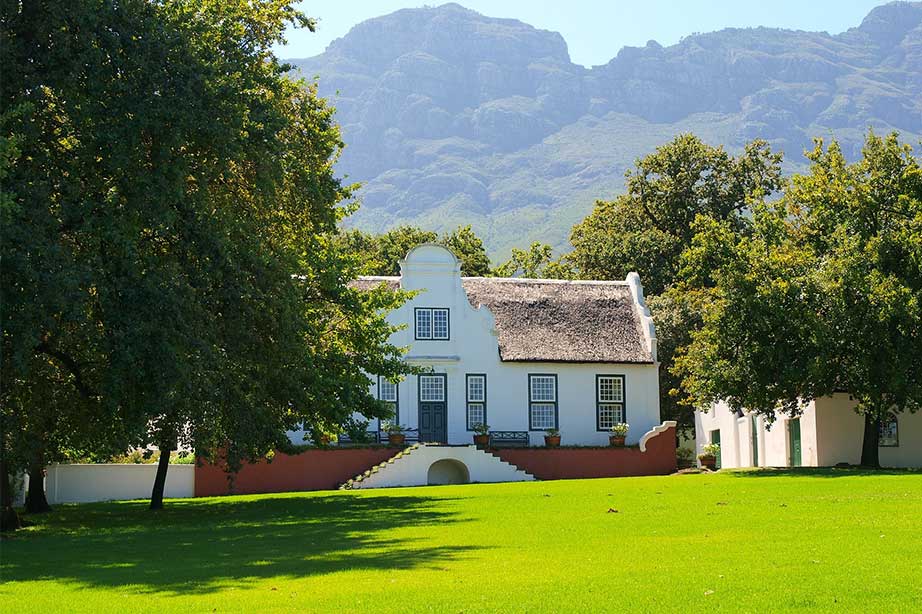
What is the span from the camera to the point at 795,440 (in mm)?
46219

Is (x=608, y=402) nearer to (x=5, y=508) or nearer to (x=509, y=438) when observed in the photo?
(x=509, y=438)

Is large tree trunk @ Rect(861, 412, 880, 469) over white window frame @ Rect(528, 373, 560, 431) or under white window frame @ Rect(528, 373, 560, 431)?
under

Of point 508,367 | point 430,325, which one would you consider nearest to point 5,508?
point 430,325

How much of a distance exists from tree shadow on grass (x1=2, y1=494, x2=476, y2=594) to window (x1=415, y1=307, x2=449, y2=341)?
58.5 ft

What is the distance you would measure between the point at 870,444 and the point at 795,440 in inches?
229

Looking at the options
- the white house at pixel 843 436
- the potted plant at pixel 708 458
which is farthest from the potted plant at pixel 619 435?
the white house at pixel 843 436

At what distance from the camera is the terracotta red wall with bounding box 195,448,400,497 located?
4269 cm

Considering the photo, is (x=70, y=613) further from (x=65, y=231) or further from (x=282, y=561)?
(x=65, y=231)

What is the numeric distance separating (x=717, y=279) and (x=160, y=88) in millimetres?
20335

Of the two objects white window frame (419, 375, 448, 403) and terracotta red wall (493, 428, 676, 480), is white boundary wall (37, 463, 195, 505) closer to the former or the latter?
white window frame (419, 375, 448, 403)

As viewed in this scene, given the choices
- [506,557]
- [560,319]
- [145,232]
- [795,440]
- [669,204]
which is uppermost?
[669,204]

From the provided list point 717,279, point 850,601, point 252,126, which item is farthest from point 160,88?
point 717,279

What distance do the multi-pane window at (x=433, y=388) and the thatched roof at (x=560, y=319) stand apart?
8.72ft

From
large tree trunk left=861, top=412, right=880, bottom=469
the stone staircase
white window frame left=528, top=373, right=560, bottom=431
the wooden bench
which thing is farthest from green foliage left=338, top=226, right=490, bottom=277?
large tree trunk left=861, top=412, right=880, bottom=469
